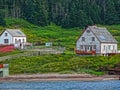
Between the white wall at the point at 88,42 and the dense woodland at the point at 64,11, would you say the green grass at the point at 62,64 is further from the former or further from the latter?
the dense woodland at the point at 64,11

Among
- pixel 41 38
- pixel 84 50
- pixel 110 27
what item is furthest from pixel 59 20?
pixel 84 50

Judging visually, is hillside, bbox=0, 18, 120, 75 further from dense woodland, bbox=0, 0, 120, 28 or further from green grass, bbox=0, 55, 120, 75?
dense woodland, bbox=0, 0, 120, 28

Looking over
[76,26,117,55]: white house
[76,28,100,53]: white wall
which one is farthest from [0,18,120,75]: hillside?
[76,26,117,55]: white house

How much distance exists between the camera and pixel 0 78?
322ft

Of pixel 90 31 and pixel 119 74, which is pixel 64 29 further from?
pixel 119 74

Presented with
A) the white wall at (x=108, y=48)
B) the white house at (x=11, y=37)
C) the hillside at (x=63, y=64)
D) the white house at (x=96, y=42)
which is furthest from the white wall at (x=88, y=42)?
the white house at (x=11, y=37)

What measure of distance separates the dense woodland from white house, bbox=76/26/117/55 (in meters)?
51.6

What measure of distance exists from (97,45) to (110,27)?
175ft

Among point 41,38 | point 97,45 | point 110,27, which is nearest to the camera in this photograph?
point 97,45

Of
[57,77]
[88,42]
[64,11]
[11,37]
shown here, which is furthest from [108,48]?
[64,11]

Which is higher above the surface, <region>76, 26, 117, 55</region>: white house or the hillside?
<region>76, 26, 117, 55</region>: white house

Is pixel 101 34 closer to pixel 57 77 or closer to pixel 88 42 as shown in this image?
pixel 88 42

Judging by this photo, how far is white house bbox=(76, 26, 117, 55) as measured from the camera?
118 m

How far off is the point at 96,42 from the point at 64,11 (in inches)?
2776
